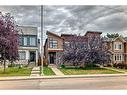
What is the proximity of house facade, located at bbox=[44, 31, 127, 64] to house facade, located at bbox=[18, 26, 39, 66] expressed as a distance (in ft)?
1.37

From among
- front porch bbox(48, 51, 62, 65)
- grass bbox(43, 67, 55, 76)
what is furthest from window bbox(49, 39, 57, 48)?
grass bbox(43, 67, 55, 76)

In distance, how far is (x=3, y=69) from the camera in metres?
8.69

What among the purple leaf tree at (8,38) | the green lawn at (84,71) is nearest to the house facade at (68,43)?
the green lawn at (84,71)

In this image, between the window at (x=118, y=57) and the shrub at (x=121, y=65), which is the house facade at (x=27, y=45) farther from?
the shrub at (x=121, y=65)

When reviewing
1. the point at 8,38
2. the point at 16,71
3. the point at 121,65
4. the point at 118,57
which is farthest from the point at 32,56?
the point at 121,65

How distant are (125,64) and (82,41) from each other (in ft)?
5.46

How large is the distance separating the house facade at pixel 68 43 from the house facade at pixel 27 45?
1.37ft

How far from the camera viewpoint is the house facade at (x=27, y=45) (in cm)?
871

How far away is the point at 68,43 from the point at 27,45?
1.15m
